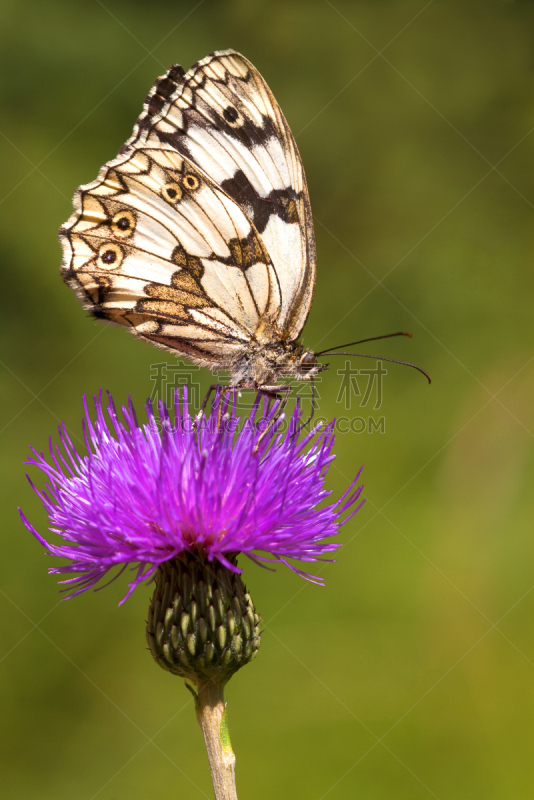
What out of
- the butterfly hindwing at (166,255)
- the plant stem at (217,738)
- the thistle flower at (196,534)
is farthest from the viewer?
the butterfly hindwing at (166,255)

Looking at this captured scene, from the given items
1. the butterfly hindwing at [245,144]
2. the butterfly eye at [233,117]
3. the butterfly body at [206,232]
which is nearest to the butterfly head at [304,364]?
the butterfly body at [206,232]

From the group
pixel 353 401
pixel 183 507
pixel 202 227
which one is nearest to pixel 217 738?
pixel 183 507

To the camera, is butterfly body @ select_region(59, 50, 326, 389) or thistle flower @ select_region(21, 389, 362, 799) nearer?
thistle flower @ select_region(21, 389, 362, 799)

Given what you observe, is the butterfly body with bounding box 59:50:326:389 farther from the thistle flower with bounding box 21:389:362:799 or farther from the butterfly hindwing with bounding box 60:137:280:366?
the thistle flower with bounding box 21:389:362:799

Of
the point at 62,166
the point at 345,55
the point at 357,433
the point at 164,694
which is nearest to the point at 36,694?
the point at 164,694

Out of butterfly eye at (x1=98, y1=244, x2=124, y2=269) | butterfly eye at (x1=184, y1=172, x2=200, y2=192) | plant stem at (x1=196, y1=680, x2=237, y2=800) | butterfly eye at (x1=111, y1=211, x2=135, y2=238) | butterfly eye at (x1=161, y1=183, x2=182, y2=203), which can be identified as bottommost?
plant stem at (x1=196, y1=680, x2=237, y2=800)

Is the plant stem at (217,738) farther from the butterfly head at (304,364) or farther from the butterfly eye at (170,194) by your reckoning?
the butterfly eye at (170,194)

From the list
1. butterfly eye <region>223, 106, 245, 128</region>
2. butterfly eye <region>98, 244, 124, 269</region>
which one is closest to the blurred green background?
butterfly eye <region>98, 244, 124, 269</region>

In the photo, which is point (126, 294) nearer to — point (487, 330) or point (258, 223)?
point (258, 223)
